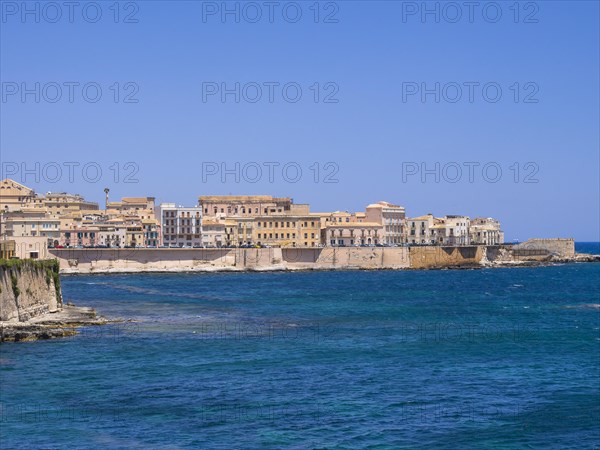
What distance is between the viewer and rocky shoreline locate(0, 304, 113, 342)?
42.9 m

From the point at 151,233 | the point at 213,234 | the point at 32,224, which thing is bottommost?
the point at 213,234

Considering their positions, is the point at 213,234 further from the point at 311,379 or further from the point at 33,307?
the point at 311,379

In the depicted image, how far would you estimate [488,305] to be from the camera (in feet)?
223

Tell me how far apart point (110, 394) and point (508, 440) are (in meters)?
13.0

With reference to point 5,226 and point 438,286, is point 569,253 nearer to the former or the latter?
point 438,286

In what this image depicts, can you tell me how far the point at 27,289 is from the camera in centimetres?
4928

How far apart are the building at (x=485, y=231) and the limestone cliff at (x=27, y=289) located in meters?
100

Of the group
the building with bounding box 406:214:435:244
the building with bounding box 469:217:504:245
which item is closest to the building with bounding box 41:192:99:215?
the building with bounding box 406:214:435:244

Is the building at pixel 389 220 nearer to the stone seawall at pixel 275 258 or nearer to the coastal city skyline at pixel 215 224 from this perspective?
the coastal city skyline at pixel 215 224

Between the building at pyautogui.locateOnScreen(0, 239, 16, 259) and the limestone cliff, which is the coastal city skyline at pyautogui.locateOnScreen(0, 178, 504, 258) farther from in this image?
the limestone cliff

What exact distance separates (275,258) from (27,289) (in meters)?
68.7

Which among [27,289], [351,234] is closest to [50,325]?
[27,289]

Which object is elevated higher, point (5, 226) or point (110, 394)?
point (5, 226)

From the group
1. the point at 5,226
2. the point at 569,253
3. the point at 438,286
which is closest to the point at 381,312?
the point at 438,286
